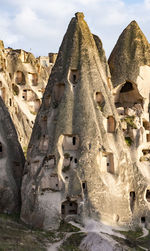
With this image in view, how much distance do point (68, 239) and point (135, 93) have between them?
15708mm

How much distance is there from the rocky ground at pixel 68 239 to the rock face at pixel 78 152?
1.04m

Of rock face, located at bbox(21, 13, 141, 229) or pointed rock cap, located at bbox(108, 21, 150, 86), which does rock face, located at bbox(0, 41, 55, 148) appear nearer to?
pointed rock cap, located at bbox(108, 21, 150, 86)

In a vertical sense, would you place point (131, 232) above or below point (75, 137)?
below

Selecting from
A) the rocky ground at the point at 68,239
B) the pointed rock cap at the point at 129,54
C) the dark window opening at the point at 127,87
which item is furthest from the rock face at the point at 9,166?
the dark window opening at the point at 127,87

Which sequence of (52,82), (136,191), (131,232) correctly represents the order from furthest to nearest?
(52,82) → (136,191) → (131,232)

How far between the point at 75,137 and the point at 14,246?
31.9 ft

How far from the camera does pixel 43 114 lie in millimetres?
34125

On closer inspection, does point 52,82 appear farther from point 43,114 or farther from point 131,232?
point 131,232

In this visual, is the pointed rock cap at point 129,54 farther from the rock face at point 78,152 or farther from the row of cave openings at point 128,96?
the rock face at point 78,152

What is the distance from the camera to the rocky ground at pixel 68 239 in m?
26.1

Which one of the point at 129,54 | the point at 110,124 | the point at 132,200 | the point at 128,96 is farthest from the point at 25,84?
the point at 132,200

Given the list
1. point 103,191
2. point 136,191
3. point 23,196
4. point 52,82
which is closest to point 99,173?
point 103,191

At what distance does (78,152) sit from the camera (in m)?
31.7

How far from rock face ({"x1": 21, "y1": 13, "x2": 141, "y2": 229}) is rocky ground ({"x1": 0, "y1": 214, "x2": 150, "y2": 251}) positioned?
1042 millimetres
